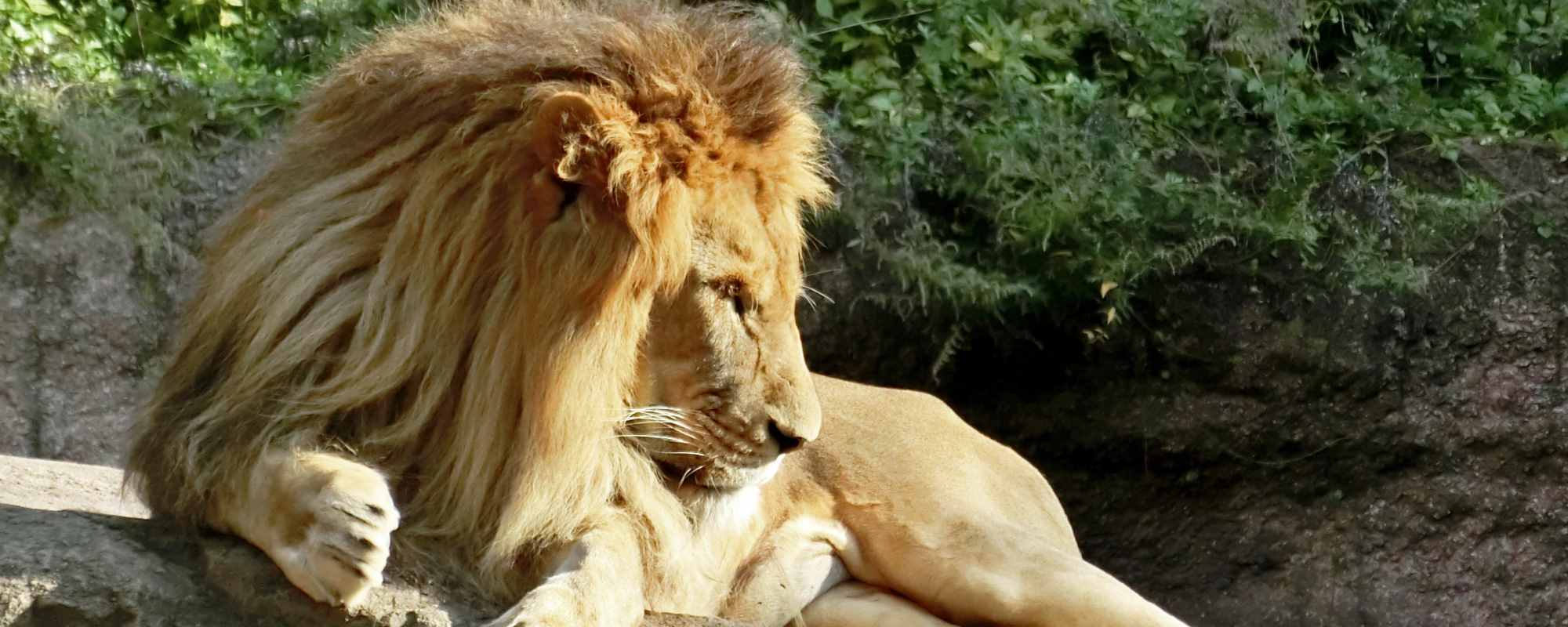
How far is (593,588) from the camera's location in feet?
8.46

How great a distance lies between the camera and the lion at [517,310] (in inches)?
102

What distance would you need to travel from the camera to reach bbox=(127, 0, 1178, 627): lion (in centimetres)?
258

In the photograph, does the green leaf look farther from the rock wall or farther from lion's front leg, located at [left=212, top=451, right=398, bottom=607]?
lion's front leg, located at [left=212, top=451, right=398, bottom=607]

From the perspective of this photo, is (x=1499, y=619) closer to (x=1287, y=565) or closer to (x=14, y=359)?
(x=1287, y=565)

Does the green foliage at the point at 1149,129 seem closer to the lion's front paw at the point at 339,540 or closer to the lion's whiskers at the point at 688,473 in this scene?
the lion's whiskers at the point at 688,473

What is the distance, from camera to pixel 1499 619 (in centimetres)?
434

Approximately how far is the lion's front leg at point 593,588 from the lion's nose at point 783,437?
267 millimetres

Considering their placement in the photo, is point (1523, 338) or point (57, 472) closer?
point (57, 472)

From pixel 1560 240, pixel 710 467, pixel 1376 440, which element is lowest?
pixel 1376 440

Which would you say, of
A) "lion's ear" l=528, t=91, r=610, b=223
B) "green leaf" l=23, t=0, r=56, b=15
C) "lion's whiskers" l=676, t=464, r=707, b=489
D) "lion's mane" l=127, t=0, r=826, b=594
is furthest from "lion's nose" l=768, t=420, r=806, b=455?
"green leaf" l=23, t=0, r=56, b=15

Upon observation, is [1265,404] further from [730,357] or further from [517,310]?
[517,310]

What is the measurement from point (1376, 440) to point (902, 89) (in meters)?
1.60

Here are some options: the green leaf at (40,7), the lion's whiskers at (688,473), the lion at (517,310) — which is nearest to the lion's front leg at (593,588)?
the lion at (517,310)

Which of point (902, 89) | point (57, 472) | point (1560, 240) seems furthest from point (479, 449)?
point (1560, 240)
